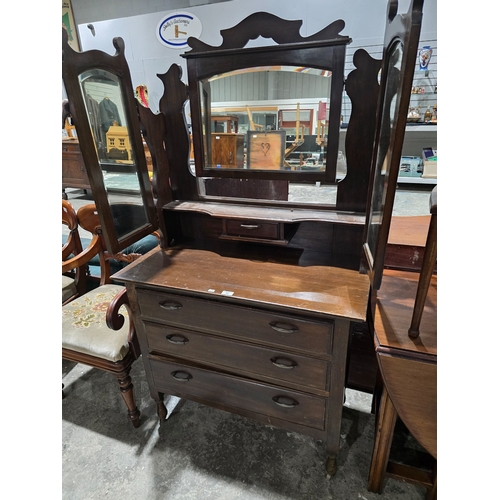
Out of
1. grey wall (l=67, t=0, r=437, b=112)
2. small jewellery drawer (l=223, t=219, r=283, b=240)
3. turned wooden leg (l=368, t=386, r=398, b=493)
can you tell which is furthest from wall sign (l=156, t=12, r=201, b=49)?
turned wooden leg (l=368, t=386, r=398, b=493)

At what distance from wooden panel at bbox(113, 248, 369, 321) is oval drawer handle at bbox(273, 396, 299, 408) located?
0.43 meters

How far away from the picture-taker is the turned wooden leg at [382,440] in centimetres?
115

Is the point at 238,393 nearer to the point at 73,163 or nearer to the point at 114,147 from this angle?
the point at 114,147

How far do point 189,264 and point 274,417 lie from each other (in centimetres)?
76

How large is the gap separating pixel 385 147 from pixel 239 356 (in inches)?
37.5

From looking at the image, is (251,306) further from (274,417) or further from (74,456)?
(74,456)

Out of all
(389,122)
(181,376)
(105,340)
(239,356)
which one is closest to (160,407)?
(181,376)

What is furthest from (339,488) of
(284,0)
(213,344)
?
(284,0)

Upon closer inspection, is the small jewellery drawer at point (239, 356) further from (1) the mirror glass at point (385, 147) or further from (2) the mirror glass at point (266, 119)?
(2) the mirror glass at point (266, 119)

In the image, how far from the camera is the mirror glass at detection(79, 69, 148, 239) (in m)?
1.15

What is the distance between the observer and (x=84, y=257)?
6.12 ft

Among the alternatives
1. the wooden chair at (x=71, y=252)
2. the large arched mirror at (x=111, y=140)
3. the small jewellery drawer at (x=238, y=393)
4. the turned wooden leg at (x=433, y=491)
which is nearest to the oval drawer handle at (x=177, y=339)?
the small jewellery drawer at (x=238, y=393)

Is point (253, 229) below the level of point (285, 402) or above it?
above

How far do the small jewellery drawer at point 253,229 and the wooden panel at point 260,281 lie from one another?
131mm
